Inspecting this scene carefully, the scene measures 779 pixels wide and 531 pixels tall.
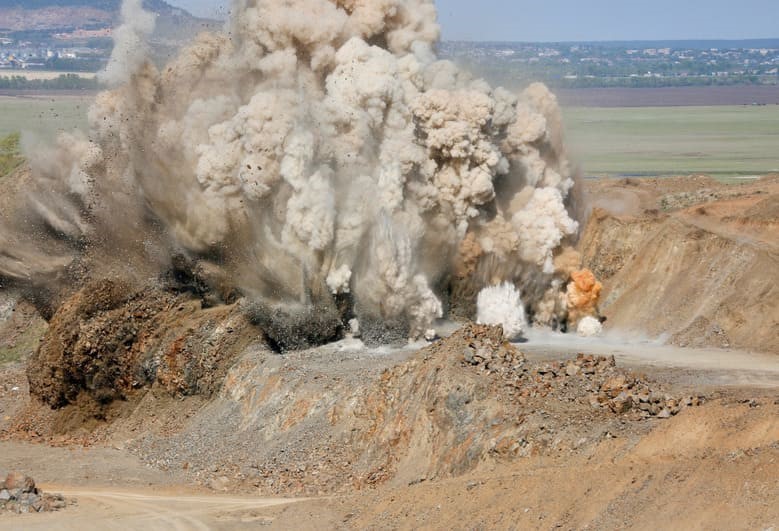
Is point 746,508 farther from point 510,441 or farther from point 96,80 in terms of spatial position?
point 96,80

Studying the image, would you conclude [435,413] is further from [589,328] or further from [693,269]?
[693,269]

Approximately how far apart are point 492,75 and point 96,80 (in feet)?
48.6

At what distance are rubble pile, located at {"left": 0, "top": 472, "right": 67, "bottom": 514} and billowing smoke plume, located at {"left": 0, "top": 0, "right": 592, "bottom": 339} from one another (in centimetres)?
1266

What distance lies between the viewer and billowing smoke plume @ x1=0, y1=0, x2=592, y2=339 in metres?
42.3

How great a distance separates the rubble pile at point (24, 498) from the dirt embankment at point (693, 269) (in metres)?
21.6

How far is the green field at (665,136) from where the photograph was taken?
106688mm

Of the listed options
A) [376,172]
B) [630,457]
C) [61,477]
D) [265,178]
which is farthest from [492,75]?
[630,457]

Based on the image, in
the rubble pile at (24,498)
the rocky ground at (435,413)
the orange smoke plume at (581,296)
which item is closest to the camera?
the rocky ground at (435,413)

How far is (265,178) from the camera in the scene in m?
41.8

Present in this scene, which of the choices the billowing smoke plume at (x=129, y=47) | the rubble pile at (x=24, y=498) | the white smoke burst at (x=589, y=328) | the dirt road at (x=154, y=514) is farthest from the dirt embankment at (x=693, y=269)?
the rubble pile at (x=24, y=498)

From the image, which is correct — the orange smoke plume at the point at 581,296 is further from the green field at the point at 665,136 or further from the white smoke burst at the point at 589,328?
the green field at the point at 665,136

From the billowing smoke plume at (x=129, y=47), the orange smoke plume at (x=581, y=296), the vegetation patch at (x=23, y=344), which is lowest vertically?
the vegetation patch at (x=23, y=344)

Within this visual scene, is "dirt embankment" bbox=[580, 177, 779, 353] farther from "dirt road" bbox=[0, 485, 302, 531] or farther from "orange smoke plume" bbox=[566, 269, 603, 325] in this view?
"dirt road" bbox=[0, 485, 302, 531]

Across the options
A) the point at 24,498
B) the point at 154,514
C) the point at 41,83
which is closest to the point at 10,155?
the point at 41,83
